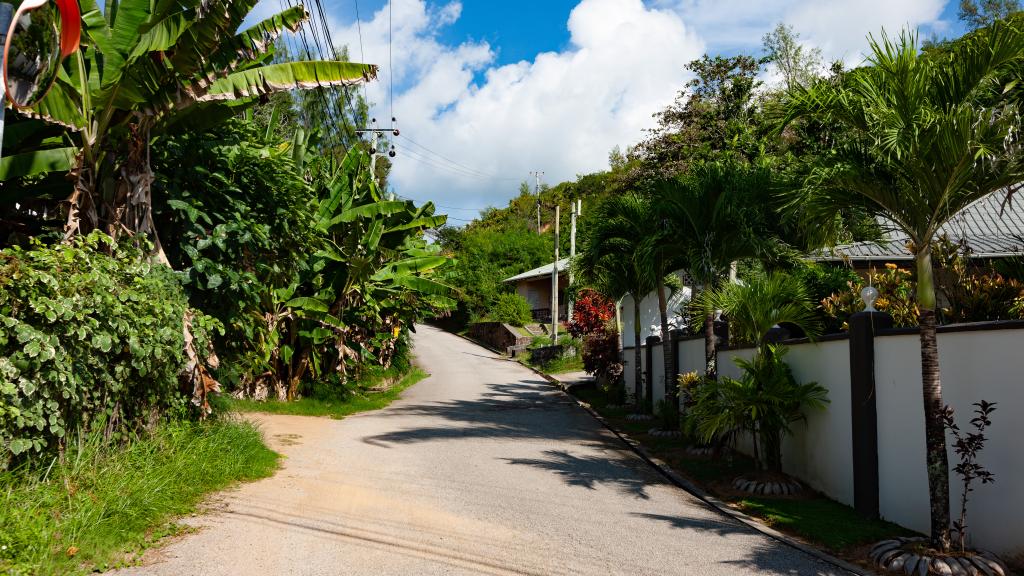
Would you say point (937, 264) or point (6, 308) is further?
point (937, 264)

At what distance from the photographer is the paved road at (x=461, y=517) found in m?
6.27

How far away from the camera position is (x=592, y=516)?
324 inches

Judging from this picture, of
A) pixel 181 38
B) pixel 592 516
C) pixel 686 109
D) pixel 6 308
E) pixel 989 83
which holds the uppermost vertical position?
pixel 686 109

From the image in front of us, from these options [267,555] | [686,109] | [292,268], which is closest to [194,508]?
[267,555]

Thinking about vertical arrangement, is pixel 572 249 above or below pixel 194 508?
above

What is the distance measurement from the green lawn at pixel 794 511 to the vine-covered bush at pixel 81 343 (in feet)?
22.5

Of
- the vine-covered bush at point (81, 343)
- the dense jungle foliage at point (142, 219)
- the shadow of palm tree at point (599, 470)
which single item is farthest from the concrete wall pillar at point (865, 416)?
the vine-covered bush at point (81, 343)

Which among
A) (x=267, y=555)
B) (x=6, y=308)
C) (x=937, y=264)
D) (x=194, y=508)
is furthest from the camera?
(x=937, y=264)

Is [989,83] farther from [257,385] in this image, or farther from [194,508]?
[257,385]

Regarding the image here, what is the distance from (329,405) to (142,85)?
37.0 ft

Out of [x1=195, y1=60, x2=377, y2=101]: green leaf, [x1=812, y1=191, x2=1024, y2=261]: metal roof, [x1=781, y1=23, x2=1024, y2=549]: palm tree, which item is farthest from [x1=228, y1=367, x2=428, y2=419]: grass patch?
[x1=781, y1=23, x2=1024, y2=549]: palm tree

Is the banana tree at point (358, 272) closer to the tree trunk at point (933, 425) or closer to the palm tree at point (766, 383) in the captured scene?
the palm tree at point (766, 383)

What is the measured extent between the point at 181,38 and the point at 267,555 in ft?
19.6

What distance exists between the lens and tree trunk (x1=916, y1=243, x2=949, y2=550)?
619cm
